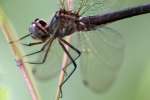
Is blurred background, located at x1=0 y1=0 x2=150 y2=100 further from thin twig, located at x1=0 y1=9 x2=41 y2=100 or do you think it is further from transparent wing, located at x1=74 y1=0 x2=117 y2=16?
thin twig, located at x1=0 y1=9 x2=41 y2=100

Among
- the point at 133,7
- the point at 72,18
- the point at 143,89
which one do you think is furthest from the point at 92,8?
the point at 143,89

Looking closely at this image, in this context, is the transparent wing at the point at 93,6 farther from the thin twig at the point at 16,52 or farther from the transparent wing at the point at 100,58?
the thin twig at the point at 16,52

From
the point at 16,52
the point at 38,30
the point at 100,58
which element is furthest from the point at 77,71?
the point at 16,52

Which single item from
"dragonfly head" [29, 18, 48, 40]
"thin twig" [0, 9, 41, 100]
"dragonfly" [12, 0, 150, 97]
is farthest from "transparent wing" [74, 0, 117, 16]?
"thin twig" [0, 9, 41, 100]

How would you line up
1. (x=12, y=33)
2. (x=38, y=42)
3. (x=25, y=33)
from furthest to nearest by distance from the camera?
1. (x=25, y=33)
2. (x=38, y=42)
3. (x=12, y=33)

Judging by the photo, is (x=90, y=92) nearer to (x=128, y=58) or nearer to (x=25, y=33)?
(x=128, y=58)

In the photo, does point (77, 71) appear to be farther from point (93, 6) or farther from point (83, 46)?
point (93, 6)

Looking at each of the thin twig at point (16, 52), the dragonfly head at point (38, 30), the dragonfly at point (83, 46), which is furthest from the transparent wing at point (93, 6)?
the thin twig at point (16, 52)

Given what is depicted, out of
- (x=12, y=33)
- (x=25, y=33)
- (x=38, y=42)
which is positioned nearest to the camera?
(x=12, y=33)
